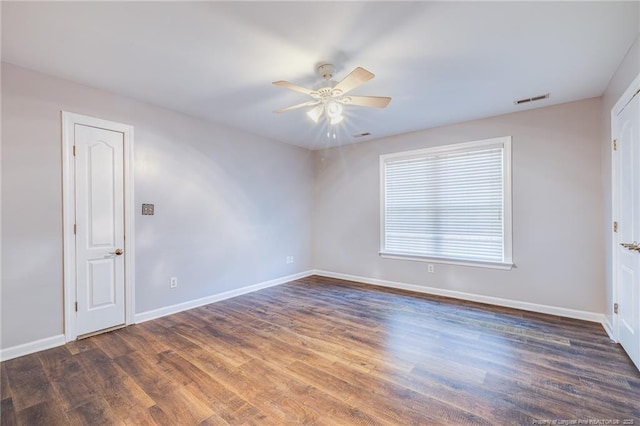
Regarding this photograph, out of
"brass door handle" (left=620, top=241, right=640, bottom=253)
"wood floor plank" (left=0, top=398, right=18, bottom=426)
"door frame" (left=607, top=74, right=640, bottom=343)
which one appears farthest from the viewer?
"door frame" (left=607, top=74, right=640, bottom=343)

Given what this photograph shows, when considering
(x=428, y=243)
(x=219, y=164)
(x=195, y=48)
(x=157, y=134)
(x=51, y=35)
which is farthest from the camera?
(x=428, y=243)

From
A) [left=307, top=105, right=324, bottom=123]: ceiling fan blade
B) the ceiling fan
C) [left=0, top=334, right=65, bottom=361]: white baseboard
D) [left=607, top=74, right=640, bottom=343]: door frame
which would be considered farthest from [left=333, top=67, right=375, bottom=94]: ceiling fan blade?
[left=0, top=334, right=65, bottom=361]: white baseboard

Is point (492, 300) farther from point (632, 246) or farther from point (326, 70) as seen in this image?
point (326, 70)

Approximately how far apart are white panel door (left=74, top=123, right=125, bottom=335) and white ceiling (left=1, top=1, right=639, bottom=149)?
68 centimetres

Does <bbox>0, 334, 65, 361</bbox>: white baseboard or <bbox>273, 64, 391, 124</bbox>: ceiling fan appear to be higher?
<bbox>273, 64, 391, 124</bbox>: ceiling fan

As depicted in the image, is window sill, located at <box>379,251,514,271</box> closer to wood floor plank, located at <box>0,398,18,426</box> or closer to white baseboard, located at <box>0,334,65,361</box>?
white baseboard, located at <box>0,334,65,361</box>

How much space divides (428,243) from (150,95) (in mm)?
4303

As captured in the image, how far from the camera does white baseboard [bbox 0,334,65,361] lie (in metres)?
2.45

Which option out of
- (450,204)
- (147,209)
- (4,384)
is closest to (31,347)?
(4,384)

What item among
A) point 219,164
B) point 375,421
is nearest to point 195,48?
point 219,164

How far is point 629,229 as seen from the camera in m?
2.43

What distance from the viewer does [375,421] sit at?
5.67ft

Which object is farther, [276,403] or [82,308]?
[82,308]

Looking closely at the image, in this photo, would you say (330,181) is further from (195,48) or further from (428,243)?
(195,48)
